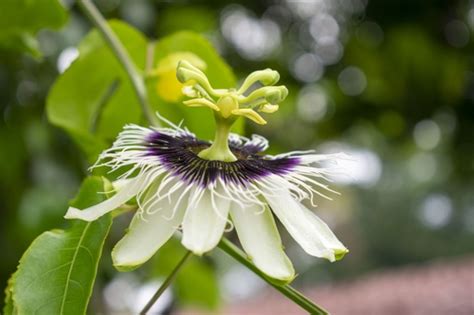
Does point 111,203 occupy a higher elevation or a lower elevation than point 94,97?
lower

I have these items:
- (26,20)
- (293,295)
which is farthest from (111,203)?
(26,20)

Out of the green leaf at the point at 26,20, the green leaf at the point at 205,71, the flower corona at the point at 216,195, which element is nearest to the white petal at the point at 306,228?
the flower corona at the point at 216,195

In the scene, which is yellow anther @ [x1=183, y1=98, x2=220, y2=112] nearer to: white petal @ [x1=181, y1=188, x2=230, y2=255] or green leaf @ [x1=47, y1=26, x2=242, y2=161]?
white petal @ [x1=181, y1=188, x2=230, y2=255]

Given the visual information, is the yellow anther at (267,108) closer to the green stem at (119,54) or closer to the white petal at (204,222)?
the white petal at (204,222)

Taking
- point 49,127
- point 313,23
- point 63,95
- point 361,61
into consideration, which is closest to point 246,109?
point 63,95

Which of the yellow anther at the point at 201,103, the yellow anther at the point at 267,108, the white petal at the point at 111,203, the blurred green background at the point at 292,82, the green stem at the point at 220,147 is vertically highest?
the blurred green background at the point at 292,82

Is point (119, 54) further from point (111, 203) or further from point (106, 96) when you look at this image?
point (111, 203)

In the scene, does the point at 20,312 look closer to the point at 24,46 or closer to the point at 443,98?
the point at 24,46
